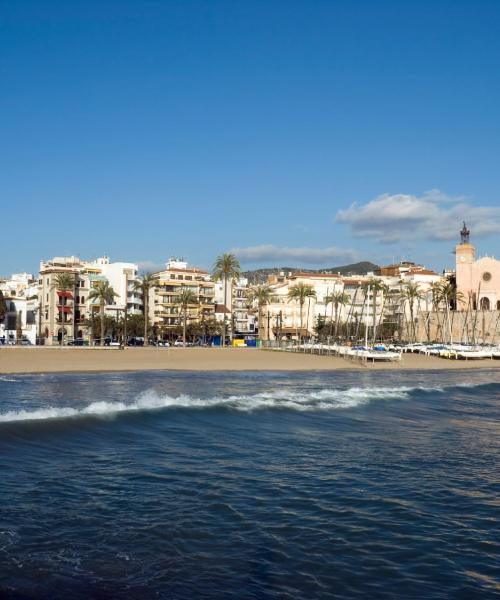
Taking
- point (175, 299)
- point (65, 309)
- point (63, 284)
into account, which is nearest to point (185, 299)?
point (175, 299)

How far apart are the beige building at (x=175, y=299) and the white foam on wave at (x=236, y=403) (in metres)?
88.5

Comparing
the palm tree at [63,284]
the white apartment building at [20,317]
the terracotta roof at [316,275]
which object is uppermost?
the terracotta roof at [316,275]

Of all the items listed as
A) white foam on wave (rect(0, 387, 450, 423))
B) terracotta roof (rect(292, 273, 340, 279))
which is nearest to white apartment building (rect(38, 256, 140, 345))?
terracotta roof (rect(292, 273, 340, 279))

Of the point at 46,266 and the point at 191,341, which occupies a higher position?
the point at 46,266

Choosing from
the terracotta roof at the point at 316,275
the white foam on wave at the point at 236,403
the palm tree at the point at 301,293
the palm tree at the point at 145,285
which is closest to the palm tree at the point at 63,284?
the palm tree at the point at 145,285

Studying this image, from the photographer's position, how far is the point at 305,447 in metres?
17.9

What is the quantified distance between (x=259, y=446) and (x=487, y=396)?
20.8 meters

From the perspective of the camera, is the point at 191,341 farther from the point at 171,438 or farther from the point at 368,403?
the point at 171,438

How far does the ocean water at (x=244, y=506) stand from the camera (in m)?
8.59

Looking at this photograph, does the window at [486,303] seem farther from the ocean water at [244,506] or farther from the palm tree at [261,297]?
the ocean water at [244,506]

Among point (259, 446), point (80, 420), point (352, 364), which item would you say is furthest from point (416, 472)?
point (352, 364)

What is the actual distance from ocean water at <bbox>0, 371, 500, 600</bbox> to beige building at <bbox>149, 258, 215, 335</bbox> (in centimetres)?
10066

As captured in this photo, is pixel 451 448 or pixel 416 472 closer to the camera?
pixel 416 472

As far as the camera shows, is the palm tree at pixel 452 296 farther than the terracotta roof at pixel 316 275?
No
